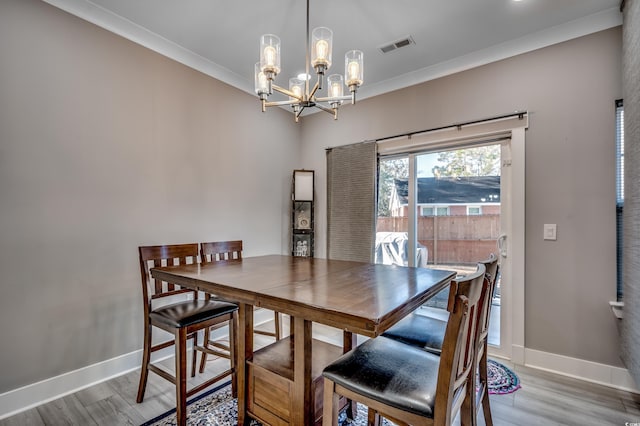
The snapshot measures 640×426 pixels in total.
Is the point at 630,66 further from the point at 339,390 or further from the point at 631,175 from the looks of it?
the point at 339,390

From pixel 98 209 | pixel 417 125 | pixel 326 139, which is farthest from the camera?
pixel 326 139

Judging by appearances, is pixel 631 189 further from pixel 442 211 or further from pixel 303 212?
pixel 303 212

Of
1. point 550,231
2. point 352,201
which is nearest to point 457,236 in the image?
point 550,231

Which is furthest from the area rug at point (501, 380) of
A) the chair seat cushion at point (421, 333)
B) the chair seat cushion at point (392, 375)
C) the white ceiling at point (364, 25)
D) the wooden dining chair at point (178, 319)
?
the white ceiling at point (364, 25)

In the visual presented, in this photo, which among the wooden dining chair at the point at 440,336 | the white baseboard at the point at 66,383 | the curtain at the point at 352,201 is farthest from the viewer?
the curtain at the point at 352,201

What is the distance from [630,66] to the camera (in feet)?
6.20

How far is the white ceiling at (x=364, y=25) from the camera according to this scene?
85.0 inches

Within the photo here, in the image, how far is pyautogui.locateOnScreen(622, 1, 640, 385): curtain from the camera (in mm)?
1732

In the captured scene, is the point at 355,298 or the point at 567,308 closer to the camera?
the point at 355,298

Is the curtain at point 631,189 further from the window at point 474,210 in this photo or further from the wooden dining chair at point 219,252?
the wooden dining chair at point 219,252

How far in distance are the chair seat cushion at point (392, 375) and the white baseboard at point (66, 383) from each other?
2009 millimetres

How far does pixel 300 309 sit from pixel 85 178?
6.73ft

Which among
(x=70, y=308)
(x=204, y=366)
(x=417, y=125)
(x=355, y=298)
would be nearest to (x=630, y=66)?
(x=417, y=125)

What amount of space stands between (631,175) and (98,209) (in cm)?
366
